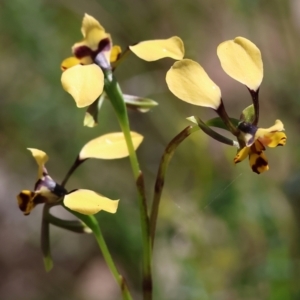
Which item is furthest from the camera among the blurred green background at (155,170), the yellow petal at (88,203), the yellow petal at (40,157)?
the blurred green background at (155,170)

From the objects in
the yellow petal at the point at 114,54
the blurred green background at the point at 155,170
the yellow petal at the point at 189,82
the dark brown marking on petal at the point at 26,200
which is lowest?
the blurred green background at the point at 155,170

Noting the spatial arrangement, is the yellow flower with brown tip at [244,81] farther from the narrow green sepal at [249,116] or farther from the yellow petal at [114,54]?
the yellow petal at [114,54]

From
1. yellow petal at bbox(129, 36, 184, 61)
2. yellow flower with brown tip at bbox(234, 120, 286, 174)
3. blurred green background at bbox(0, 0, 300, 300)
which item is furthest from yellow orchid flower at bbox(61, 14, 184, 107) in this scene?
blurred green background at bbox(0, 0, 300, 300)

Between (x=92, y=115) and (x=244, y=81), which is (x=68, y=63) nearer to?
(x=92, y=115)

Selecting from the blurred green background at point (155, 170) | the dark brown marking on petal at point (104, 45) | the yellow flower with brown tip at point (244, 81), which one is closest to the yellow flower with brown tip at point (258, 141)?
the yellow flower with brown tip at point (244, 81)

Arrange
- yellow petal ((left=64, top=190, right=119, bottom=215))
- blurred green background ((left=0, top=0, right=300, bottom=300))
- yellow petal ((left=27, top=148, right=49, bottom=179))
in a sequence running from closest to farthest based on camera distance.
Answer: yellow petal ((left=64, top=190, right=119, bottom=215)) → yellow petal ((left=27, top=148, right=49, bottom=179)) → blurred green background ((left=0, top=0, right=300, bottom=300))

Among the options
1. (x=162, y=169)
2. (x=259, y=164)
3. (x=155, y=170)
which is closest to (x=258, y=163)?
(x=259, y=164)

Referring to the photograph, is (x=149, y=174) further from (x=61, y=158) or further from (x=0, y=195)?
(x=0, y=195)

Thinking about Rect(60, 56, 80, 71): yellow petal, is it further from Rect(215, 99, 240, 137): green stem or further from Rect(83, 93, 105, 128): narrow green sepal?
Rect(215, 99, 240, 137): green stem
